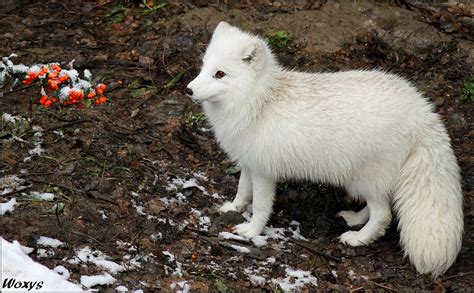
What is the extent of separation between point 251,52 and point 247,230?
1.62 metres

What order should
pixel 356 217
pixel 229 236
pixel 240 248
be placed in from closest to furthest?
pixel 240 248
pixel 229 236
pixel 356 217

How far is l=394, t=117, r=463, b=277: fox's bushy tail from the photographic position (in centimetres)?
525

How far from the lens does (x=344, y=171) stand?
18.1 feet

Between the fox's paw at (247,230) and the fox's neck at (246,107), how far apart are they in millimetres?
888

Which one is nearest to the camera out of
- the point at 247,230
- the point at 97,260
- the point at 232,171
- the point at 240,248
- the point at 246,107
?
the point at 97,260

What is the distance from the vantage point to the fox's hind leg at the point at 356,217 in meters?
6.25

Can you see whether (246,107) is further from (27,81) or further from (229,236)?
(27,81)

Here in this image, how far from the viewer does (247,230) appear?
5855 millimetres

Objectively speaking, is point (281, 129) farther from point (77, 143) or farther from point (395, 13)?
point (395, 13)

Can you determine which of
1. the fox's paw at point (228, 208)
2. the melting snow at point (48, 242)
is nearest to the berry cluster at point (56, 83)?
the fox's paw at point (228, 208)

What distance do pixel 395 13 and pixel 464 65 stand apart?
3.68 feet

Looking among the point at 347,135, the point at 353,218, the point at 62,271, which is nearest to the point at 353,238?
the point at 353,218

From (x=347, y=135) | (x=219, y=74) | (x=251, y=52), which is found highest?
(x=251, y=52)

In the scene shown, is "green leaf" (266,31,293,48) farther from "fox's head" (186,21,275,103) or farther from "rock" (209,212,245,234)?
"rock" (209,212,245,234)
